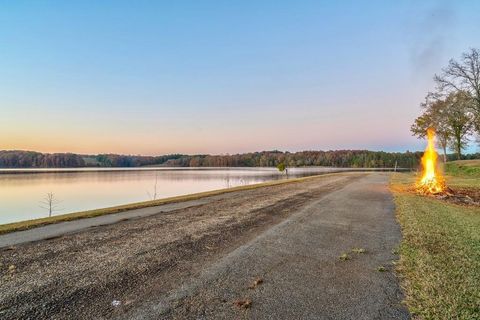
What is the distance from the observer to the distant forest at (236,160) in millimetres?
125606

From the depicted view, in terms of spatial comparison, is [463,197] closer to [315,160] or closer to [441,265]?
[441,265]

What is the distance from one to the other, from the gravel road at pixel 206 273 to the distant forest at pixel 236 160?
93.9m

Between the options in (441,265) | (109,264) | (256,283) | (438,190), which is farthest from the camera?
(438,190)

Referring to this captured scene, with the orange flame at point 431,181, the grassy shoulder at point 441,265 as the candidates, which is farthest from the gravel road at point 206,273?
the orange flame at point 431,181

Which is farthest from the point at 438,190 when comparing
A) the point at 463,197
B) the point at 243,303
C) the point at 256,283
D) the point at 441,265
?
the point at 243,303

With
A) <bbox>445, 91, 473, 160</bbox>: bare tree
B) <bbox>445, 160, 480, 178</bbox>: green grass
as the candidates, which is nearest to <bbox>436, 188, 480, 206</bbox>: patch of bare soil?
<bbox>445, 160, 480, 178</bbox>: green grass

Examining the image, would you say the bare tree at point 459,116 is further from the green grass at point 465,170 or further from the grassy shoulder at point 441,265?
the grassy shoulder at point 441,265

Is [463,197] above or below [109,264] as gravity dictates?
above

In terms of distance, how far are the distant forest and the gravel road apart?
9395 cm

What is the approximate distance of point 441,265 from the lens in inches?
186

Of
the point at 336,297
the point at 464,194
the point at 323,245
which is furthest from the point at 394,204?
the point at 336,297

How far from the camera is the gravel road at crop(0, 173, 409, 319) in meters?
3.32

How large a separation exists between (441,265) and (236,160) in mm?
164624

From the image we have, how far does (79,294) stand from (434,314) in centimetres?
458
